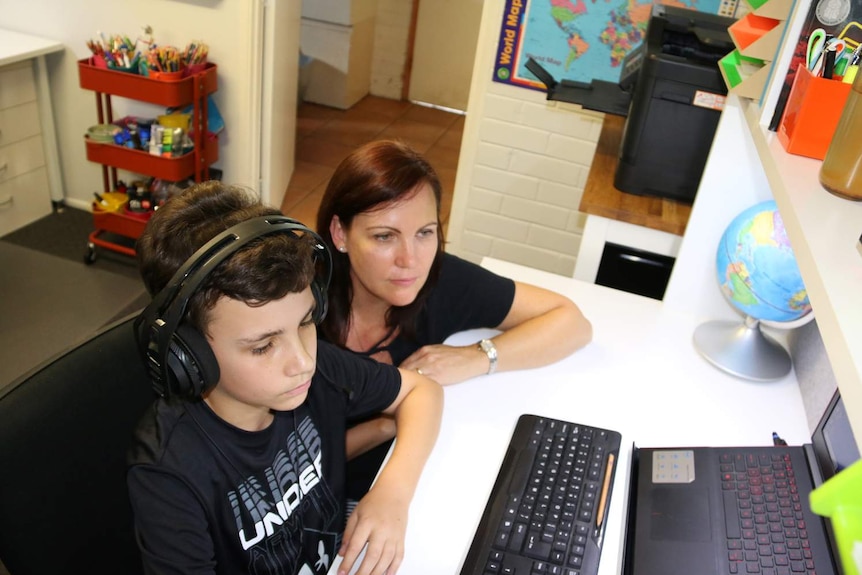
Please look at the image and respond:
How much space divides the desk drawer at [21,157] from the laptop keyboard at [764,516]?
2.77 metres

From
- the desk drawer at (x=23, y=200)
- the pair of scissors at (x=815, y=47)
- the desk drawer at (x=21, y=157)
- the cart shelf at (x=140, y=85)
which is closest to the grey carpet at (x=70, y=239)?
the desk drawer at (x=23, y=200)

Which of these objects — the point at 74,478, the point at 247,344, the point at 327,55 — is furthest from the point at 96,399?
the point at 327,55

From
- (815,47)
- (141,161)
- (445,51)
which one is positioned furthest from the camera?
(445,51)

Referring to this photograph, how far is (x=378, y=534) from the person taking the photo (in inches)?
37.4

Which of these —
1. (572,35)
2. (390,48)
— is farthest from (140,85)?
(390,48)

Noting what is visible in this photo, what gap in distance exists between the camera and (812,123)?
99cm

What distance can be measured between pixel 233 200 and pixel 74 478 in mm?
392

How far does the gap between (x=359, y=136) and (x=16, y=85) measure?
1937 mm

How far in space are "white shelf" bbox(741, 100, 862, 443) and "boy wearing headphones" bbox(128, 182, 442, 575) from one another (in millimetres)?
561

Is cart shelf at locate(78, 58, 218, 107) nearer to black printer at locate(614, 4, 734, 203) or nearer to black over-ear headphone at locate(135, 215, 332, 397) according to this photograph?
black printer at locate(614, 4, 734, 203)

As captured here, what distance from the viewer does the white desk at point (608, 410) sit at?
101cm

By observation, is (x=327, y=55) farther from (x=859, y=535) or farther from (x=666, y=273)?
(x=859, y=535)

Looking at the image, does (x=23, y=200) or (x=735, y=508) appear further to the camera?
(x=23, y=200)

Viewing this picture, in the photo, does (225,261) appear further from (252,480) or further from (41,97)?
(41,97)
